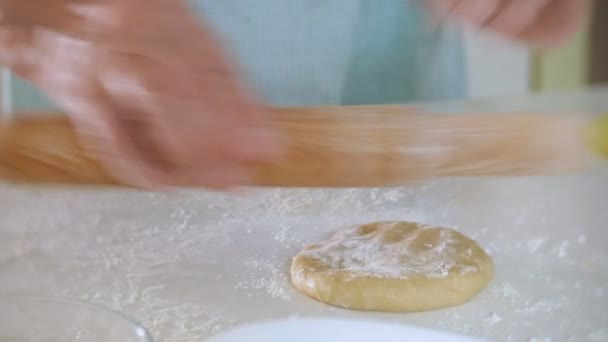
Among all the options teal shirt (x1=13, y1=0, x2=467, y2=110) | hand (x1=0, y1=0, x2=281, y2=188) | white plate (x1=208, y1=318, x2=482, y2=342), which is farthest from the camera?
teal shirt (x1=13, y1=0, x2=467, y2=110)

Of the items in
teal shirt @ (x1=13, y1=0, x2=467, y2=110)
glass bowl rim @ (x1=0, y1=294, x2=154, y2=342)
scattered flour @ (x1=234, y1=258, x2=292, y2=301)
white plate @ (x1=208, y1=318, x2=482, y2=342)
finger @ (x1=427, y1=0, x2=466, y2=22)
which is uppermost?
finger @ (x1=427, y1=0, x2=466, y2=22)

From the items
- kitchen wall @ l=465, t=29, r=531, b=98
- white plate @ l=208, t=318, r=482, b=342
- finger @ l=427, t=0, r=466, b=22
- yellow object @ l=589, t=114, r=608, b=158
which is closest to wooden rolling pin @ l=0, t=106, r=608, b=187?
yellow object @ l=589, t=114, r=608, b=158

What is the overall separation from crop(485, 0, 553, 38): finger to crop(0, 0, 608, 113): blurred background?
0.27 ft

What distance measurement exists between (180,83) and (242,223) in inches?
12.8

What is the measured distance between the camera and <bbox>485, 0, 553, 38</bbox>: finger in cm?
61

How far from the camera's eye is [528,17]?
613 mm

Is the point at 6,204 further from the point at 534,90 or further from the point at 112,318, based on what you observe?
the point at 534,90

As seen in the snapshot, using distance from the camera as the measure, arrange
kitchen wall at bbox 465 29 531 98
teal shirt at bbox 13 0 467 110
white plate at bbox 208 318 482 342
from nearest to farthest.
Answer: white plate at bbox 208 318 482 342 → teal shirt at bbox 13 0 467 110 → kitchen wall at bbox 465 29 531 98

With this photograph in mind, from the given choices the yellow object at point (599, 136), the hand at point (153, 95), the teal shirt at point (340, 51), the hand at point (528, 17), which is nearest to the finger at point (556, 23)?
the hand at point (528, 17)

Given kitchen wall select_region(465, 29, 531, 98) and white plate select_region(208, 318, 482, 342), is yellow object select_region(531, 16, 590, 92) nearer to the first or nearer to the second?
kitchen wall select_region(465, 29, 531, 98)

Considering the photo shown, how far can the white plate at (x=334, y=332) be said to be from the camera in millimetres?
513

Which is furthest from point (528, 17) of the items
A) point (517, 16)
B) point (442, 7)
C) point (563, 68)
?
point (563, 68)

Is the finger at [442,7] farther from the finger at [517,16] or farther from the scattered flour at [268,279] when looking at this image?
the scattered flour at [268,279]

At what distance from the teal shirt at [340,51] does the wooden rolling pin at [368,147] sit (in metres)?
0.29
